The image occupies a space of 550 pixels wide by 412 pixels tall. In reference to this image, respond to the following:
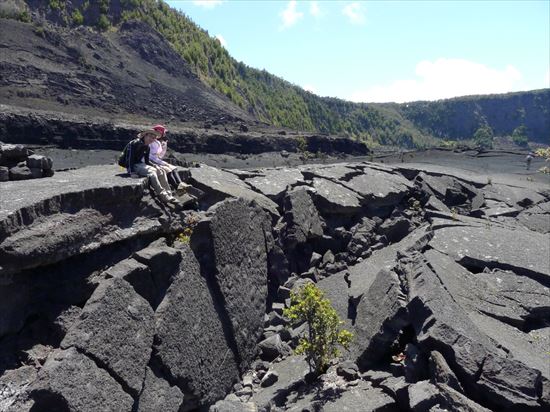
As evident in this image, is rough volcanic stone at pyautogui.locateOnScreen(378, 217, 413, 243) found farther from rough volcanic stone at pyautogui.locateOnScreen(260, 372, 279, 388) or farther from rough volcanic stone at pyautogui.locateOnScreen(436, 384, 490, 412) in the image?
rough volcanic stone at pyautogui.locateOnScreen(436, 384, 490, 412)

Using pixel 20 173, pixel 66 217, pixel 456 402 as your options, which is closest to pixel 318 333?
pixel 456 402

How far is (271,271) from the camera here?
9.17 metres

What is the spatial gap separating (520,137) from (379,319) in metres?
112

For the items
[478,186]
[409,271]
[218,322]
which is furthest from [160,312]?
[478,186]

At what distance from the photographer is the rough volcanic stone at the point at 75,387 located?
4.39 meters

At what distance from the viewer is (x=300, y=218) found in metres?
10.0

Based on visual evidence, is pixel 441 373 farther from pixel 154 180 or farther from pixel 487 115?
pixel 487 115

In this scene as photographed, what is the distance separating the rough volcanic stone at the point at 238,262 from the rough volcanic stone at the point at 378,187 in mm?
4196

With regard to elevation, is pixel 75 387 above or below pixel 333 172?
below

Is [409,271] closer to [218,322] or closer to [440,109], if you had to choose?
[218,322]

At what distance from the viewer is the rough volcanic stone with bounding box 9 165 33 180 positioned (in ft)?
23.2

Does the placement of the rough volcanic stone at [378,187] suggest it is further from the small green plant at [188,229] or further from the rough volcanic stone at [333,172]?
the small green plant at [188,229]

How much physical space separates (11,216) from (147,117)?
25890mm

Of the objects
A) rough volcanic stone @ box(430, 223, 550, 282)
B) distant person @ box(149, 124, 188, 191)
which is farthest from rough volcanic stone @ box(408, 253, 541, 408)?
distant person @ box(149, 124, 188, 191)
